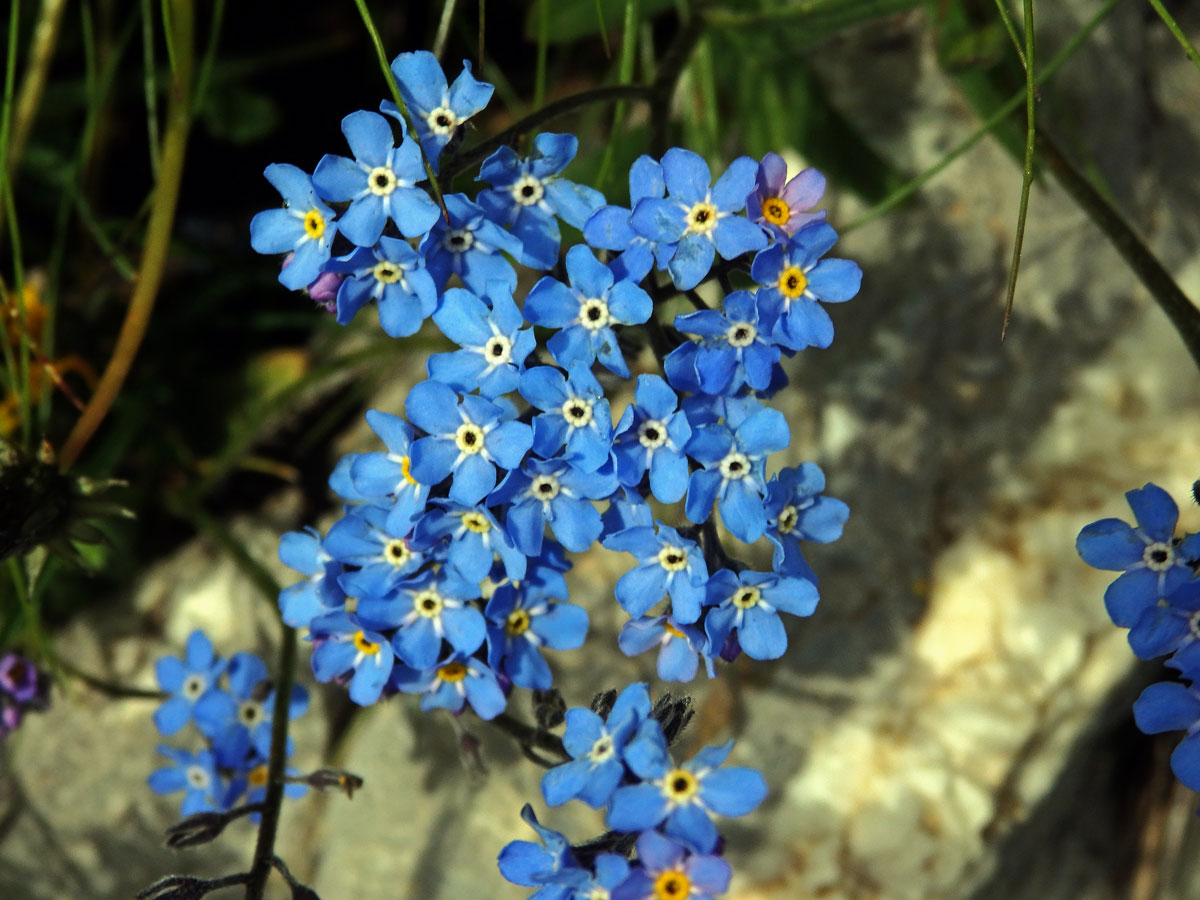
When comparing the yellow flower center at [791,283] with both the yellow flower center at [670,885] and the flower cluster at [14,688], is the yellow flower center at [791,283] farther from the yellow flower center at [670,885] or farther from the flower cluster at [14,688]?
the flower cluster at [14,688]

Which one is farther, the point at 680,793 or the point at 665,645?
the point at 665,645

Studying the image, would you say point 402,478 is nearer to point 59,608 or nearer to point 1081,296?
point 59,608

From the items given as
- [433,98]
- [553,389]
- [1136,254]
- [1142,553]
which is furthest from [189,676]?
[1136,254]

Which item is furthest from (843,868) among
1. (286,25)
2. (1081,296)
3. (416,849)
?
(286,25)

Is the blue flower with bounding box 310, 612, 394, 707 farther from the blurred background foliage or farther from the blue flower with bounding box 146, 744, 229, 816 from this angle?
the blurred background foliage

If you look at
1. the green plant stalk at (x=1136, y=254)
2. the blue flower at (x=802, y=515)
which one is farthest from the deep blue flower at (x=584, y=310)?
the green plant stalk at (x=1136, y=254)

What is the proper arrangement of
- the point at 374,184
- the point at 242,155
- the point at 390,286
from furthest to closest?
the point at 242,155, the point at 390,286, the point at 374,184

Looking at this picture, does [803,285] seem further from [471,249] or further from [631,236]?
[471,249]
